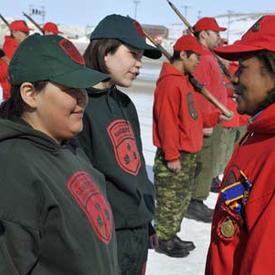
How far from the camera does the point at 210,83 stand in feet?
16.9

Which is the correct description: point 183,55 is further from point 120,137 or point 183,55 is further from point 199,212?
point 120,137

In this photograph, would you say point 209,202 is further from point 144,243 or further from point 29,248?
point 29,248

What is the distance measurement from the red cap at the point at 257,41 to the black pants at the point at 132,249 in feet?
3.30

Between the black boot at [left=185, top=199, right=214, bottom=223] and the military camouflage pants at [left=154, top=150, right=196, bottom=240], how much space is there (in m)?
0.81

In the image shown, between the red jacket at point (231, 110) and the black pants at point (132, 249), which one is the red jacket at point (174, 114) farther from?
the black pants at point (132, 249)

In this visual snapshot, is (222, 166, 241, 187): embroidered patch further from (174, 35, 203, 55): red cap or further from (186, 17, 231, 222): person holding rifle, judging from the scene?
(186, 17, 231, 222): person holding rifle

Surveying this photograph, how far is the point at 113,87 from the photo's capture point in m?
2.48

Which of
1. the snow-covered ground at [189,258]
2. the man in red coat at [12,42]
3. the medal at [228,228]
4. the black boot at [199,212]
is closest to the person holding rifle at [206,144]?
the black boot at [199,212]

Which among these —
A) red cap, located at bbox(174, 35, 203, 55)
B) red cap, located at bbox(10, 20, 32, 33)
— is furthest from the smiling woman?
red cap, located at bbox(10, 20, 32, 33)

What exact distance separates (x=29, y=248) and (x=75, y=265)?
0.17 metres

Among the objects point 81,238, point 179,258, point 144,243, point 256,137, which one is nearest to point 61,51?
point 81,238

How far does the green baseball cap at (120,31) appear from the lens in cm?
240

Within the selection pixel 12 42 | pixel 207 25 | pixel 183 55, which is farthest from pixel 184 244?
pixel 12 42

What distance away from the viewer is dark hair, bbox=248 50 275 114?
1.62m
